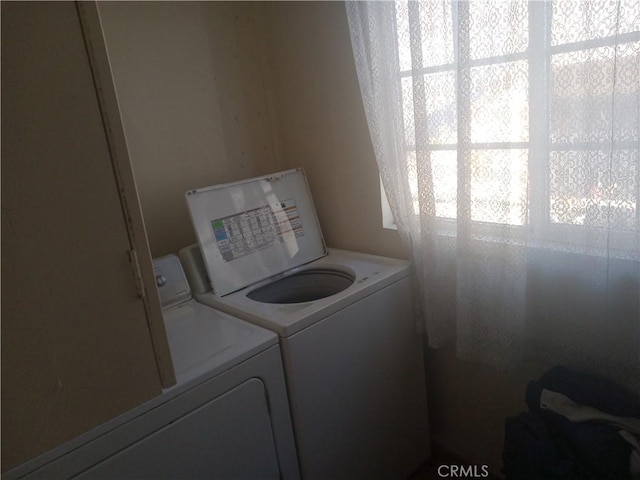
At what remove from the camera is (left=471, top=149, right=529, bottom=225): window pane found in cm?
129

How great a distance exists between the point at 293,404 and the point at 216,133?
126 centimetres

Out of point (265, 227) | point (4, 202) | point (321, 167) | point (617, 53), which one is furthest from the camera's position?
point (321, 167)

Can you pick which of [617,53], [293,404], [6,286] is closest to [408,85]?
[617,53]

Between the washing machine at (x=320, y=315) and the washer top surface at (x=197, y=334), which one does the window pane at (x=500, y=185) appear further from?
the washer top surface at (x=197, y=334)

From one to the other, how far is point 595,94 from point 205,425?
53.8 inches

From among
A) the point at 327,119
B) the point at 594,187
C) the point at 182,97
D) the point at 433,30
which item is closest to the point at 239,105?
the point at 182,97

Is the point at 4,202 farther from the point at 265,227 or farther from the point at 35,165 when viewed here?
the point at 265,227

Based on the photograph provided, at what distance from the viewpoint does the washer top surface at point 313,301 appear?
1.36 meters

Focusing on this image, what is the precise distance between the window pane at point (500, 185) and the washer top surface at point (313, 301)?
17.6 inches

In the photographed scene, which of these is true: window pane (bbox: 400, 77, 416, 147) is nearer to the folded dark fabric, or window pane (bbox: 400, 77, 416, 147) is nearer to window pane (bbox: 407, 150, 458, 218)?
window pane (bbox: 407, 150, 458, 218)

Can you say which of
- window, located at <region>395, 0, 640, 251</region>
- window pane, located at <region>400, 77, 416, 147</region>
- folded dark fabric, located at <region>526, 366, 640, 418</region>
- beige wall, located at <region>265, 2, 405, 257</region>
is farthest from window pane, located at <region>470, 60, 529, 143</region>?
folded dark fabric, located at <region>526, 366, 640, 418</region>

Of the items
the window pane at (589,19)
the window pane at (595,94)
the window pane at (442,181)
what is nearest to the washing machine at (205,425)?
the window pane at (442,181)

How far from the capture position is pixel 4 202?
0.75 metres

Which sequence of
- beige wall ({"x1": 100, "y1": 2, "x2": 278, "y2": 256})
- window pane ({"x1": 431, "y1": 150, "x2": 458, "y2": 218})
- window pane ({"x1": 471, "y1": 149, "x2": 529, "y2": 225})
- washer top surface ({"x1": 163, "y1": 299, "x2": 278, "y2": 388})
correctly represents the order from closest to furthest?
washer top surface ({"x1": 163, "y1": 299, "x2": 278, "y2": 388}) < window pane ({"x1": 471, "y1": 149, "x2": 529, "y2": 225}) < window pane ({"x1": 431, "y1": 150, "x2": 458, "y2": 218}) < beige wall ({"x1": 100, "y1": 2, "x2": 278, "y2": 256})
